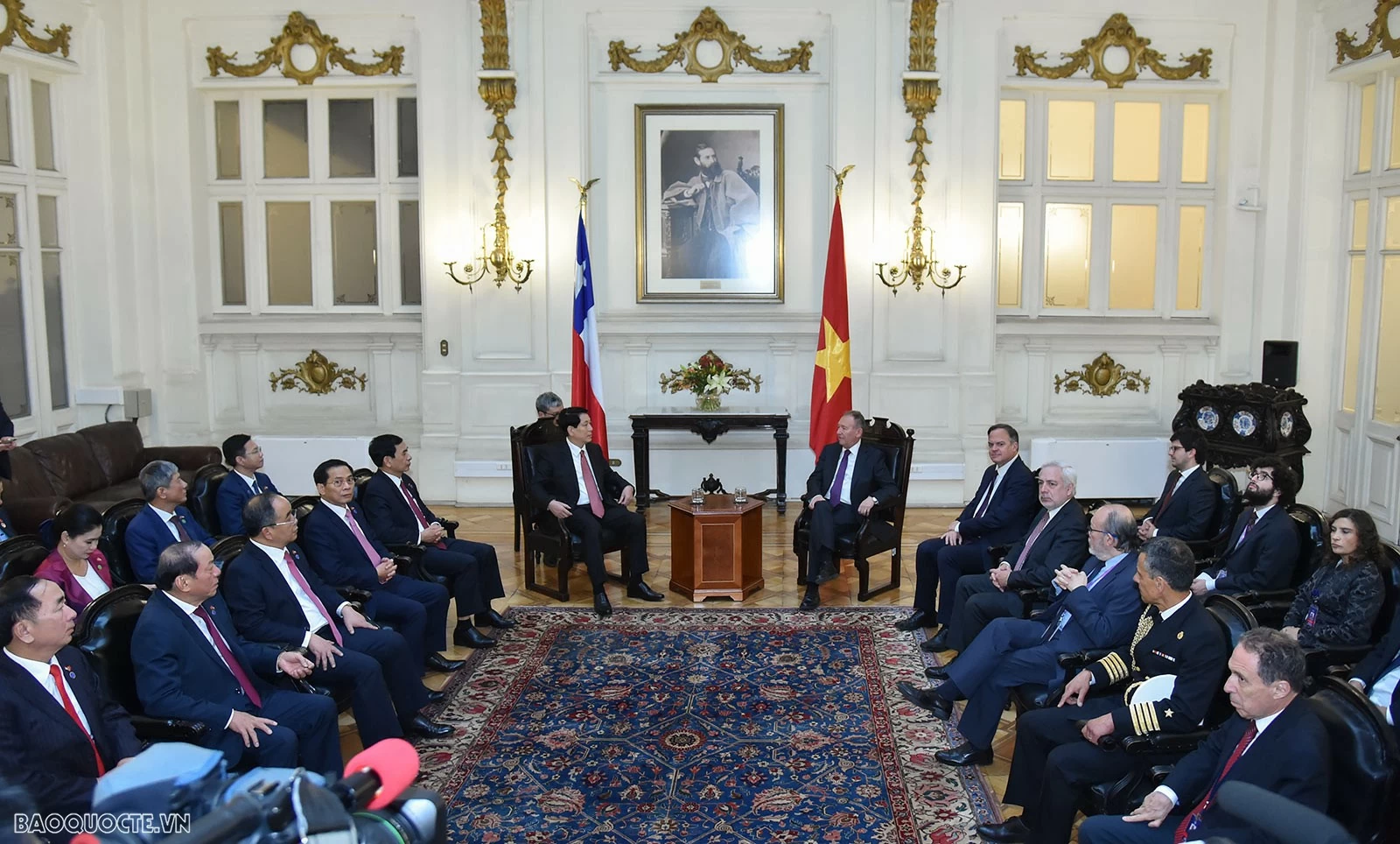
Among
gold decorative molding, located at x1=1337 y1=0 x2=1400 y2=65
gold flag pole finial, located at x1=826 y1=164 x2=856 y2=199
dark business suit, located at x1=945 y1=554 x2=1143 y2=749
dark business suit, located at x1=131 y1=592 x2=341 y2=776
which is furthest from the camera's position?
gold flag pole finial, located at x1=826 y1=164 x2=856 y2=199

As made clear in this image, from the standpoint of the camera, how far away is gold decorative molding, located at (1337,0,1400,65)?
852cm

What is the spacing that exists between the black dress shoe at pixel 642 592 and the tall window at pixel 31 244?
546 cm

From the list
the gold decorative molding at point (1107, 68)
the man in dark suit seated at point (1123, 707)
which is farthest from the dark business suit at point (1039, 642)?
the gold decorative molding at point (1107, 68)

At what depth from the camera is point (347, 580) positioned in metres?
5.77

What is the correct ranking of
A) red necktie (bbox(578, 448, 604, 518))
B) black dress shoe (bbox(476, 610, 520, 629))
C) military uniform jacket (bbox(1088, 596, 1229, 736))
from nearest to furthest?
1. military uniform jacket (bbox(1088, 596, 1229, 736))
2. black dress shoe (bbox(476, 610, 520, 629))
3. red necktie (bbox(578, 448, 604, 518))

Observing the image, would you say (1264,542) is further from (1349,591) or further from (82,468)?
(82,468)

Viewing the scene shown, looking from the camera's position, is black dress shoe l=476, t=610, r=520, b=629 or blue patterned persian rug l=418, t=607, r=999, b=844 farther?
black dress shoe l=476, t=610, r=520, b=629

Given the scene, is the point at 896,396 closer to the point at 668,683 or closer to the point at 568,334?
the point at 568,334

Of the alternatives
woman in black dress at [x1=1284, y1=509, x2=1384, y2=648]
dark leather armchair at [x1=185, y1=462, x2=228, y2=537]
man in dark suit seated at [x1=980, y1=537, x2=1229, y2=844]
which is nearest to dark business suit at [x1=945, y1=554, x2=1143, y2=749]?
man in dark suit seated at [x1=980, y1=537, x2=1229, y2=844]

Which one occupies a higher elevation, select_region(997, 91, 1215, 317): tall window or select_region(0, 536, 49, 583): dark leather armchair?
select_region(997, 91, 1215, 317): tall window

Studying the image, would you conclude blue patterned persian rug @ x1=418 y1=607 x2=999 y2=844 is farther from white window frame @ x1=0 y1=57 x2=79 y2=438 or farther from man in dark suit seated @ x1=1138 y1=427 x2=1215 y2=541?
white window frame @ x1=0 y1=57 x2=79 y2=438

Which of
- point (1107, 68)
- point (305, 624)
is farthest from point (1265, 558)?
point (1107, 68)

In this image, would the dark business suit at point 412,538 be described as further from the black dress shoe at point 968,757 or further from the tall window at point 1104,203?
the tall window at point 1104,203

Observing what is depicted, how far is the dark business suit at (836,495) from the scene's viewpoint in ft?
23.5
